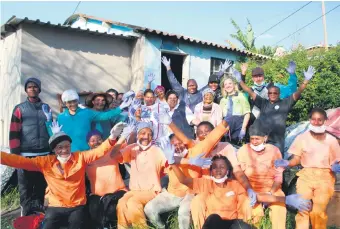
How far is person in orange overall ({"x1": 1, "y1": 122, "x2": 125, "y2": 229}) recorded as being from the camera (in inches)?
146

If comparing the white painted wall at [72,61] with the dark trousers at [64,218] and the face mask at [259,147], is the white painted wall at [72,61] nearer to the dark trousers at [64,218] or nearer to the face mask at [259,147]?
the dark trousers at [64,218]

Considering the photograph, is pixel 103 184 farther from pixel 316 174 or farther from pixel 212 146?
pixel 316 174

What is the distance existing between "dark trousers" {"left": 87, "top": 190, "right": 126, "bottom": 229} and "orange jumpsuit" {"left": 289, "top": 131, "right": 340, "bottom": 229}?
80.9 inches

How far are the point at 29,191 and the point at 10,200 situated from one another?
126cm

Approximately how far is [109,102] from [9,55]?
14.7 ft

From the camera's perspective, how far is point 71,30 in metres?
8.73

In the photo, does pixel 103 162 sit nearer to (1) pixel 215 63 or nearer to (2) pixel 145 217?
(2) pixel 145 217

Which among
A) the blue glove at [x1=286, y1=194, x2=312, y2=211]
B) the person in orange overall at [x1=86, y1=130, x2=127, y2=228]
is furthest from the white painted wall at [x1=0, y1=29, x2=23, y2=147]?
the blue glove at [x1=286, y1=194, x2=312, y2=211]

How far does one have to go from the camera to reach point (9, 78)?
27.6ft

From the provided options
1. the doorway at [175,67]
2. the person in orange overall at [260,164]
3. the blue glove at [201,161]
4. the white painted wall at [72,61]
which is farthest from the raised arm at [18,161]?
the doorway at [175,67]

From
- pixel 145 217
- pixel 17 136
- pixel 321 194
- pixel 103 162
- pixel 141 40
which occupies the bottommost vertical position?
pixel 145 217

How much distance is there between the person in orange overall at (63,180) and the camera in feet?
12.2

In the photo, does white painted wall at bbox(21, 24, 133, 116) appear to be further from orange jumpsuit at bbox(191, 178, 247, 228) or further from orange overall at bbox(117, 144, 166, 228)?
orange jumpsuit at bbox(191, 178, 247, 228)

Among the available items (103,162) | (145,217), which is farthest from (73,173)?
(145,217)
